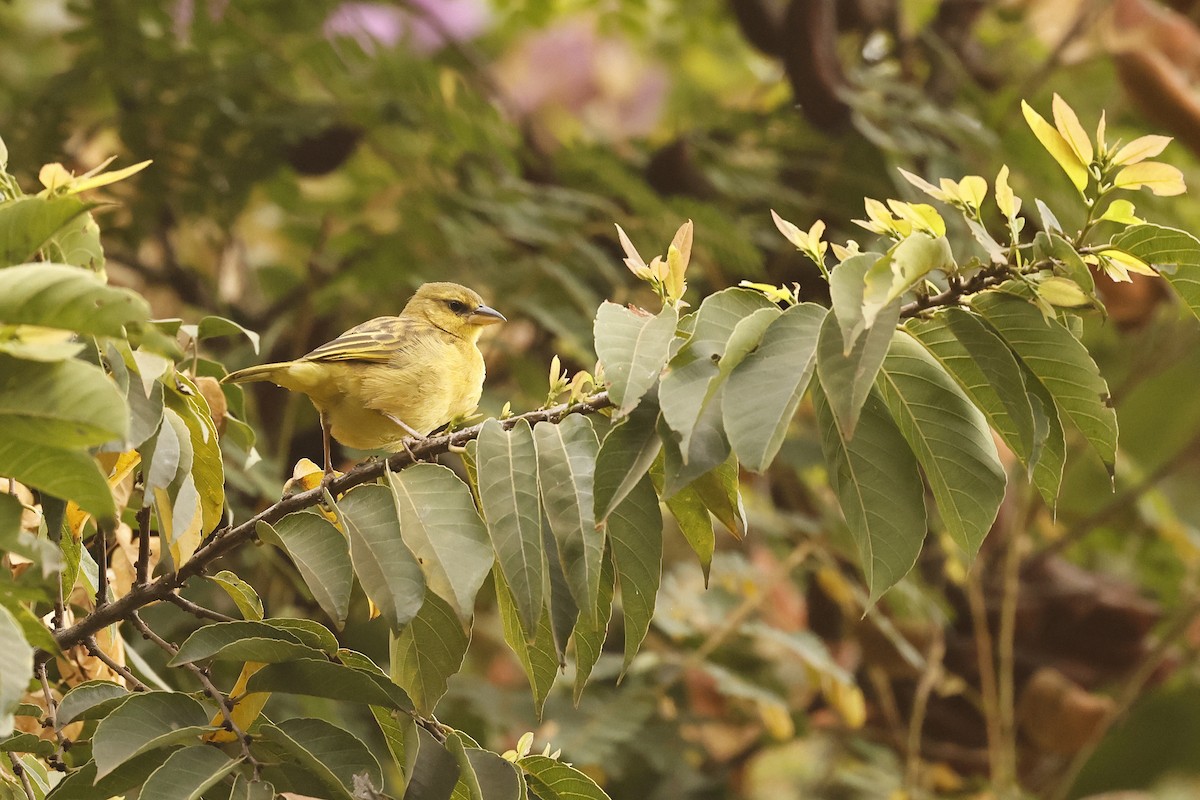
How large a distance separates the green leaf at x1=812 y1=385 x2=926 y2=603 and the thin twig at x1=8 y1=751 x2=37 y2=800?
2.49 feet

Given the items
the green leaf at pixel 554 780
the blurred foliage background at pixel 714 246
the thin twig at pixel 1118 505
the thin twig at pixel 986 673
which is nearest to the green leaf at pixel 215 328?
the green leaf at pixel 554 780

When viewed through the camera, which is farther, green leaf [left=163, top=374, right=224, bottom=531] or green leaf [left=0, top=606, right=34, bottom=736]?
green leaf [left=163, top=374, right=224, bottom=531]

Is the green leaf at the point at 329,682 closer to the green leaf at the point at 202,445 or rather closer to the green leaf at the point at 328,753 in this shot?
the green leaf at the point at 328,753

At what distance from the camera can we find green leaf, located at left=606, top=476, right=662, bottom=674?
43.4 inches

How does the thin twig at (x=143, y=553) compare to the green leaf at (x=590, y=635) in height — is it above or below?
above

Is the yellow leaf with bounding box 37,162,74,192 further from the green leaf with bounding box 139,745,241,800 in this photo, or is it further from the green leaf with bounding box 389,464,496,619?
the green leaf with bounding box 139,745,241,800

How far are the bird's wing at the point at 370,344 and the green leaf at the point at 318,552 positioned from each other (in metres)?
0.67


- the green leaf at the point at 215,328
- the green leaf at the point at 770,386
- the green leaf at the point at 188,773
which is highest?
the green leaf at the point at 770,386

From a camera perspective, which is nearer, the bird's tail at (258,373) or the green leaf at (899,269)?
the green leaf at (899,269)

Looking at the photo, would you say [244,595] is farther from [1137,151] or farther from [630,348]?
[1137,151]

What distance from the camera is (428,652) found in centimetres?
114

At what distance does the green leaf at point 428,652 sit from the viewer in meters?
1.13

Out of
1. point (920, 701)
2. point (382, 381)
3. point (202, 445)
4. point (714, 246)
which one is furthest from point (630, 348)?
point (920, 701)

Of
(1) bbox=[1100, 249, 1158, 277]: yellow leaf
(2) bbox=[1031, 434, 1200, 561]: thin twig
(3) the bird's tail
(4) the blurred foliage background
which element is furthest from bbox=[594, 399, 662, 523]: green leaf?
(2) bbox=[1031, 434, 1200, 561]: thin twig
